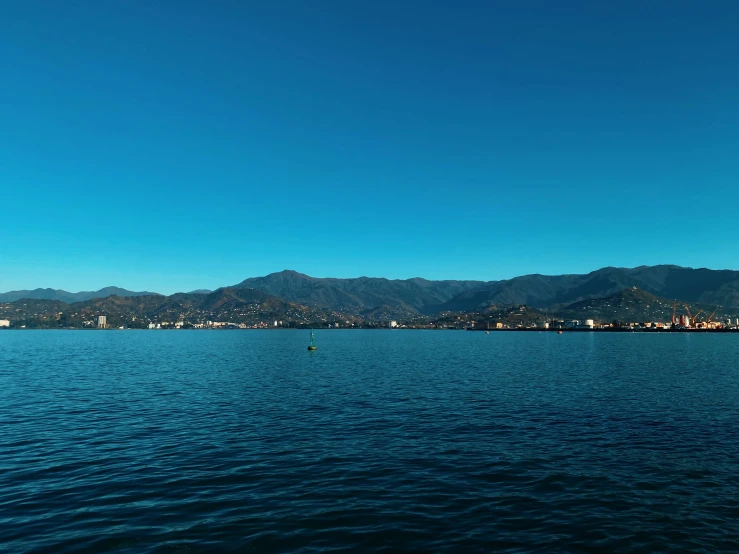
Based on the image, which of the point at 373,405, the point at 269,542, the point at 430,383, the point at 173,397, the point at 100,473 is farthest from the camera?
the point at 430,383

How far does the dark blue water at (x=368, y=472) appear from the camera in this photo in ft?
67.4

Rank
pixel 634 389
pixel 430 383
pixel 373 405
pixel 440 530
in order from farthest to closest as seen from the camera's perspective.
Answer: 1. pixel 430 383
2. pixel 634 389
3. pixel 373 405
4. pixel 440 530

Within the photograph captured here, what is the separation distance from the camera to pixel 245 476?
28312 mm

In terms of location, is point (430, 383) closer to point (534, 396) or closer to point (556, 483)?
point (534, 396)

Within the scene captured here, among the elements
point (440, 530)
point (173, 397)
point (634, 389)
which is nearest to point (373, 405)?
point (173, 397)

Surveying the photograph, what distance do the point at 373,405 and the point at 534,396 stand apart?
73.9ft

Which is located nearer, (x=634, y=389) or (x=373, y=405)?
(x=373, y=405)

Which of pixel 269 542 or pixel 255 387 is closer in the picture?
pixel 269 542

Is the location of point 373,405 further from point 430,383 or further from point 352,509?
point 352,509

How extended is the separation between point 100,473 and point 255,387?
3975 centimetres

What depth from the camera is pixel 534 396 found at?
59625mm

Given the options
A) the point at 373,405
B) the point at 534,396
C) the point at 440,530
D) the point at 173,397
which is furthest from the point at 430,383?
the point at 440,530

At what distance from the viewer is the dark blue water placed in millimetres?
20531

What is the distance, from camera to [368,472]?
95.1 ft
